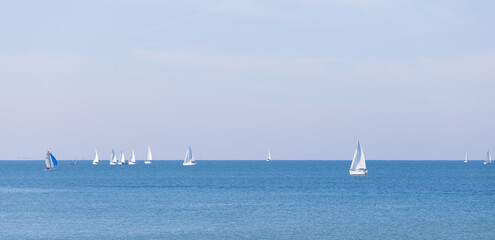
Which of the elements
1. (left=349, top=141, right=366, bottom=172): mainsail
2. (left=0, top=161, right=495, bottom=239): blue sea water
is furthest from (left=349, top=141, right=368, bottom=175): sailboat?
(left=0, top=161, right=495, bottom=239): blue sea water

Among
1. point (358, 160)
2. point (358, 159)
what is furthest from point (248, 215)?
point (358, 160)

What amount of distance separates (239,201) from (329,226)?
30781mm

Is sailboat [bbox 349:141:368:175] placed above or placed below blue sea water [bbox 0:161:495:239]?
above

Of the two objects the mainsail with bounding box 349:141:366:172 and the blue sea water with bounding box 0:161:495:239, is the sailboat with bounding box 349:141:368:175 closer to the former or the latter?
the mainsail with bounding box 349:141:366:172

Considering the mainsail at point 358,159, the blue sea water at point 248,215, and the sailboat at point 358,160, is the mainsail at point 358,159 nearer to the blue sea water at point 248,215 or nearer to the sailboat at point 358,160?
the sailboat at point 358,160

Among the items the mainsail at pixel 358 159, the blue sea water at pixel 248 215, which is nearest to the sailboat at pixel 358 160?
the mainsail at pixel 358 159

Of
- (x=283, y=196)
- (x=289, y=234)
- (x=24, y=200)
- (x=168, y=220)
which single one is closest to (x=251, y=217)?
(x=168, y=220)

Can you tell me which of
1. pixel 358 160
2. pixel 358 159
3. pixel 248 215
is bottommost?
pixel 248 215

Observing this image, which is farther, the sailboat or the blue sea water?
the sailboat

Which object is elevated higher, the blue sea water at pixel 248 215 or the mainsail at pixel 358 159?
the mainsail at pixel 358 159

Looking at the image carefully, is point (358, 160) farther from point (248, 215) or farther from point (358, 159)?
point (248, 215)

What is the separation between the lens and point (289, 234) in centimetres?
6125

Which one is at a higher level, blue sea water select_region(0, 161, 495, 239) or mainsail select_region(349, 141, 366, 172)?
mainsail select_region(349, 141, 366, 172)

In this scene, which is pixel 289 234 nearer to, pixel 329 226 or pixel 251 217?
pixel 329 226
